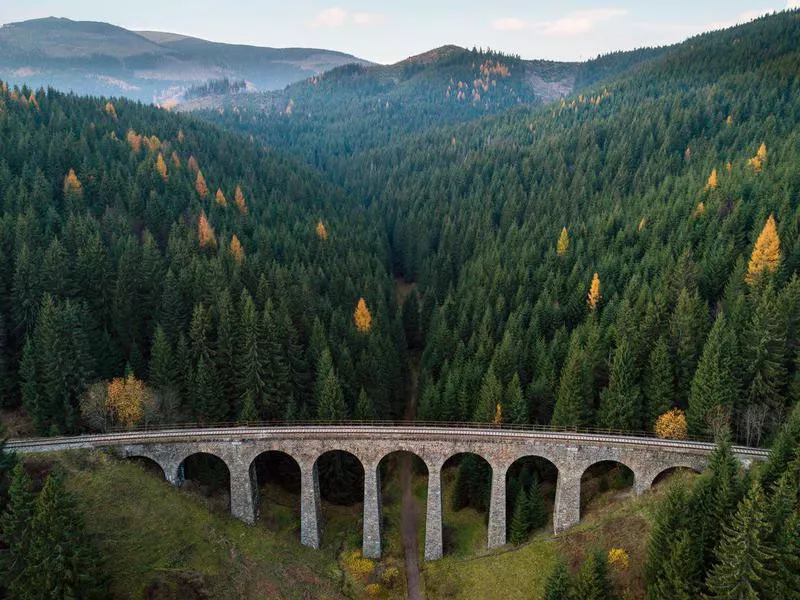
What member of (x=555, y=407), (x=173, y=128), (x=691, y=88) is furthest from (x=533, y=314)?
(x=691, y=88)

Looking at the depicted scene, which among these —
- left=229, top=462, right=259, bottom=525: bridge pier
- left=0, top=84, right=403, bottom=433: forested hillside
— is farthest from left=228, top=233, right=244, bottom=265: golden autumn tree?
left=229, top=462, right=259, bottom=525: bridge pier

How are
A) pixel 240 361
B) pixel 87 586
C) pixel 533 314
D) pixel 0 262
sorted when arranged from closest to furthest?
1. pixel 87 586
2. pixel 240 361
3. pixel 0 262
4. pixel 533 314

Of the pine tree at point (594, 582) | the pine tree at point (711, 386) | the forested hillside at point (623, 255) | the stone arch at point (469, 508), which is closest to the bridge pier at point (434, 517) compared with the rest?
the stone arch at point (469, 508)

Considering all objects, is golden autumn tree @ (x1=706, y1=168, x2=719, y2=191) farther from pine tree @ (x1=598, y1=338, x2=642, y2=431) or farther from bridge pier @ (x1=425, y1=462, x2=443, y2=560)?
bridge pier @ (x1=425, y1=462, x2=443, y2=560)

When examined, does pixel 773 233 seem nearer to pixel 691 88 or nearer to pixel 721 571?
pixel 721 571

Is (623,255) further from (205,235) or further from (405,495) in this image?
(205,235)

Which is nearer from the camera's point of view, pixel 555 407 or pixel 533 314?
pixel 555 407
